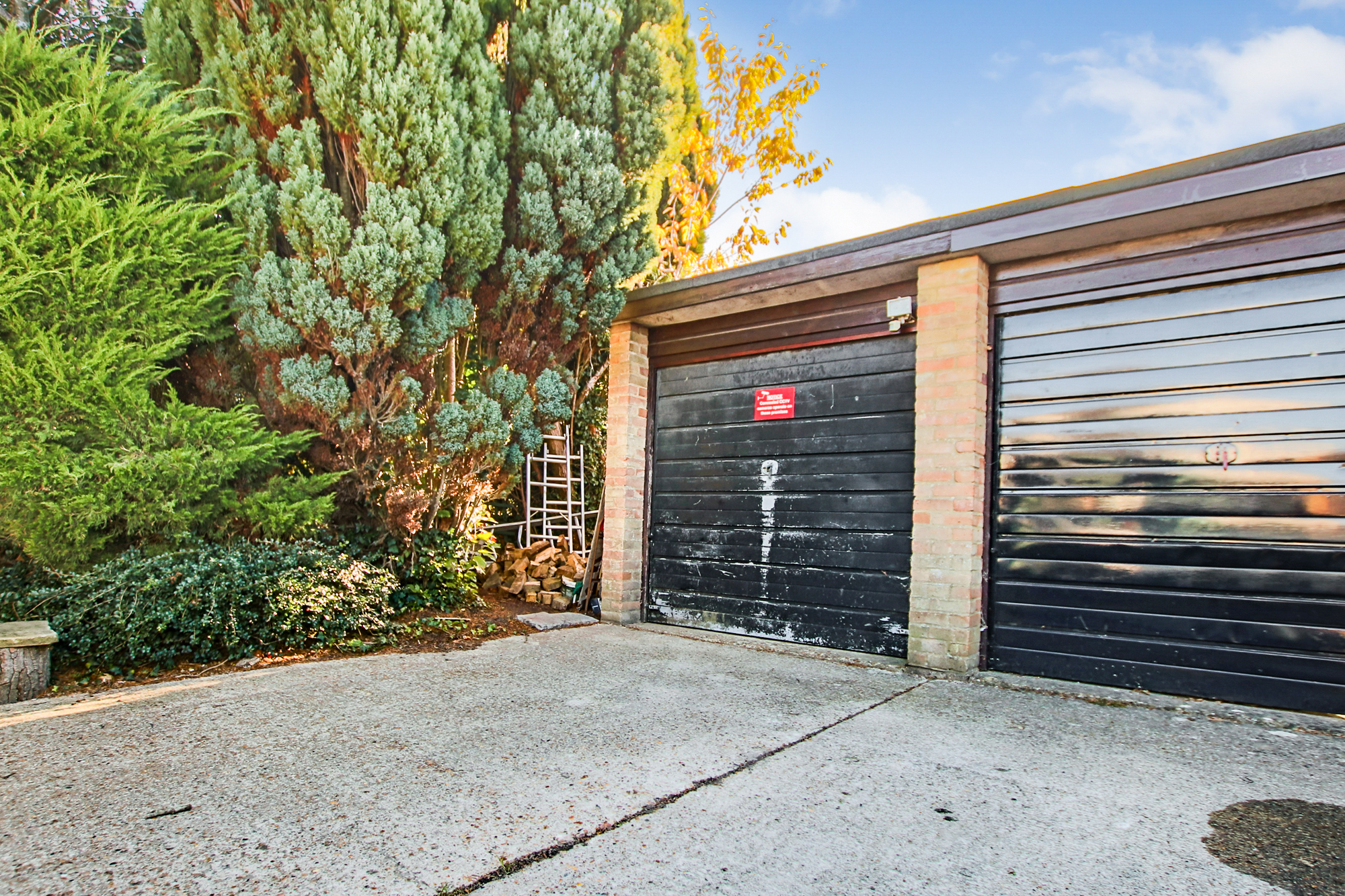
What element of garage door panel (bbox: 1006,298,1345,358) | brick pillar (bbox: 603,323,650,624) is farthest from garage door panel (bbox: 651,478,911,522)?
garage door panel (bbox: 1006,298,1345,358)

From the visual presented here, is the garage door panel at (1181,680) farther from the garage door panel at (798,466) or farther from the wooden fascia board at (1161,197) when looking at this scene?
the wooden fascia board at (1161,197)

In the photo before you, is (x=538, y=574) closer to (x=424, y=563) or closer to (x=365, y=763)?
(x=424, y=563)

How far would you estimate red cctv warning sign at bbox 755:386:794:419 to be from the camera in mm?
5090

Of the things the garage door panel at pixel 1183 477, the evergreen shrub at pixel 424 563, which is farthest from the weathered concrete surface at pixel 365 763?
the garage door panel at pixel 1183 477

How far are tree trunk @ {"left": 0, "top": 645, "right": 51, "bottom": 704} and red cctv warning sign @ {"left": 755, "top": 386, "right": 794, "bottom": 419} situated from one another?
4389 mm

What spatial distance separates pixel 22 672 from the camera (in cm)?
328

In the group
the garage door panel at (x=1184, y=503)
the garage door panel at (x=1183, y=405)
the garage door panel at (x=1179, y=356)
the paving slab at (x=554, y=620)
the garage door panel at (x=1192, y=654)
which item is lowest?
the paving slab at (x=554, y=620)

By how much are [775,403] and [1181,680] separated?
9.54ft

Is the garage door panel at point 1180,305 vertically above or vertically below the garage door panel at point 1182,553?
above

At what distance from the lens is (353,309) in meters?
4.66

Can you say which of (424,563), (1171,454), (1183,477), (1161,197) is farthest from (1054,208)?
(424,563)

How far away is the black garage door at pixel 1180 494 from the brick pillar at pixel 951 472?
18 cm

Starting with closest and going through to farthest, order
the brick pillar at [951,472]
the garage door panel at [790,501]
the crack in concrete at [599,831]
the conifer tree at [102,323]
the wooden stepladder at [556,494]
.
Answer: the crack in concrete at [599,831], the conifer tree at [102,323], the brick pillar at [951,472], the garage door panel at [790,501], the wooden stepladder at [556,494]

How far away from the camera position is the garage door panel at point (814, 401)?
457 cm
